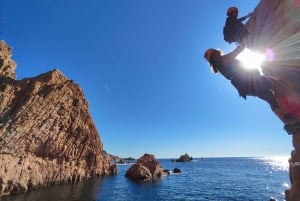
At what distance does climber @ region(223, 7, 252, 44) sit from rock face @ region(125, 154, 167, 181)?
54354 mm

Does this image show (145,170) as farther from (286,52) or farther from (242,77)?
(286,52)

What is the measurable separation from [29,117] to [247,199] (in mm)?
39373

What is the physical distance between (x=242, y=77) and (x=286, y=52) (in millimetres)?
1188

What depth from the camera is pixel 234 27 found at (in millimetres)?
6113

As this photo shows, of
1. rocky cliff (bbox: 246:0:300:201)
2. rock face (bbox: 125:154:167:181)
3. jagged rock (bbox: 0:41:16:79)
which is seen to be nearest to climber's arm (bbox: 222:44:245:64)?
rocky cliff (bbox: 246:0:300:201)

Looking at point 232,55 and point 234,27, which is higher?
point 234,27

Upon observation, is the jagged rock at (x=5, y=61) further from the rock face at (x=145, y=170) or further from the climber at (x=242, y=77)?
the climber at (x=242, y=77)

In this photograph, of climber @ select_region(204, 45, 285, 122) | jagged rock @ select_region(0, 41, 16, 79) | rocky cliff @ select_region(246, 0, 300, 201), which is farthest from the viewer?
jagged rock @ select_region(0, 41, 16, 79)

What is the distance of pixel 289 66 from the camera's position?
529 cm

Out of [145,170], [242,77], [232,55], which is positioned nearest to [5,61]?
[145,170]

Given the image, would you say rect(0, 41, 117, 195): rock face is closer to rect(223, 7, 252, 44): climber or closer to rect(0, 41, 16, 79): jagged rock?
rect(0, 41, 16, 79): jagged rock

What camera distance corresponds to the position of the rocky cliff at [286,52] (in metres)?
5.10

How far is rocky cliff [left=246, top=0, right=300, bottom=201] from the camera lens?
201 inches

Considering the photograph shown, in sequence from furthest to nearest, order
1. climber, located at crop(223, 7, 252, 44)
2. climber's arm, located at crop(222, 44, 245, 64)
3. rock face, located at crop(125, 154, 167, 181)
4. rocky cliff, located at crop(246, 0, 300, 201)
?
rock face, located at crop(125, 154, 167, 181) < climber's arm, located at crop(222, 44, 245, 64) < climber, located at crop(223, 7, 252, 44) < rocky cliff, located at crop(246, 0, 300, 201)
